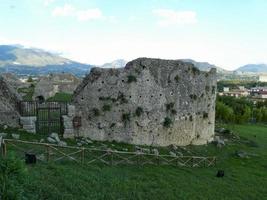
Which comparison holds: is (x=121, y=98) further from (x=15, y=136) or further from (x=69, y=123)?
(x=15, y=136)

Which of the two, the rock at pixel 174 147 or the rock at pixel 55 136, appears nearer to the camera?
the rock at pixel 55 136

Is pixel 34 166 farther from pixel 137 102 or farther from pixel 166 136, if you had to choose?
pixel 166 136

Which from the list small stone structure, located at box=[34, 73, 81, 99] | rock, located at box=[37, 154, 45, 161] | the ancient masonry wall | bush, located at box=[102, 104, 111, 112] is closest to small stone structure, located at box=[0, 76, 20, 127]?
the ancient masonry wall

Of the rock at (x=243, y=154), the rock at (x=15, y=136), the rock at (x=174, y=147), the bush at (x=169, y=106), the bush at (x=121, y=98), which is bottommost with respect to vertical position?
the rock at (x=243, y=154)

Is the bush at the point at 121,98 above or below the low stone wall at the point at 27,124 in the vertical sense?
above

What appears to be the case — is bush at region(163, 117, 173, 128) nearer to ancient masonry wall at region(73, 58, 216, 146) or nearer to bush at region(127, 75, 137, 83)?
ancient masonry wall at region(73, 58, 216, 146)

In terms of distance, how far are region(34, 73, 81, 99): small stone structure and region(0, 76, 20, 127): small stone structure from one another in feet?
64.8

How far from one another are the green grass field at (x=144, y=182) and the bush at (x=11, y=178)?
0.38 metres

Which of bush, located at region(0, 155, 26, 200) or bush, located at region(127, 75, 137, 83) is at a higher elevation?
bush, located at region(127, 75, 137, 83)

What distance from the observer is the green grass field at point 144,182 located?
59.3 ft

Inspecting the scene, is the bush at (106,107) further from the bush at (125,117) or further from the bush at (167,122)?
the bush at (167,122)

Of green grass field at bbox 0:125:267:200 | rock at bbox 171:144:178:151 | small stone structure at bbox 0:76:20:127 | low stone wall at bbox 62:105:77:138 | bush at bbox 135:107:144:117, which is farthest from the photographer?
rock at bbox 171:144:178:151

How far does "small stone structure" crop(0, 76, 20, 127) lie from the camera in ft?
104

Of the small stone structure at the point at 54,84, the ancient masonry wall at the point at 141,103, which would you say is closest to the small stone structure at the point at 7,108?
the ancient masonry wall at the point at 141,103
